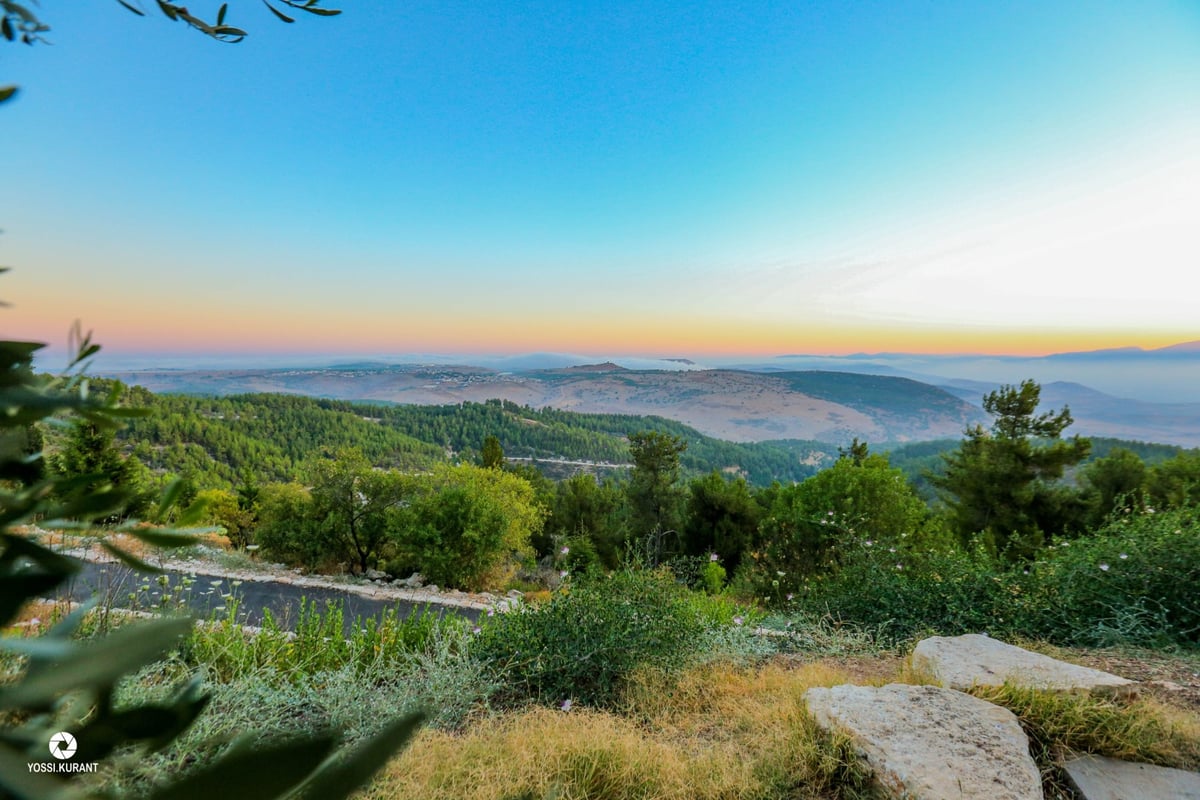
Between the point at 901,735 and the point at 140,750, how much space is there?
2923 mm

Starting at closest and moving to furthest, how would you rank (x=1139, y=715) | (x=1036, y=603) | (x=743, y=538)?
(x=1139, y=715)
(x=1036, y=603)
(x=743, y=538)

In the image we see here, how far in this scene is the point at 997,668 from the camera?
117 inches

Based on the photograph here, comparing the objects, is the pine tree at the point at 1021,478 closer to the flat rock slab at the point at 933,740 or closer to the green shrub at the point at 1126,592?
the green shrub at the point at 1126,592

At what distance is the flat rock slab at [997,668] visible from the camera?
8.82ft

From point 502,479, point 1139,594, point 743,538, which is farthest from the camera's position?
point 743,538

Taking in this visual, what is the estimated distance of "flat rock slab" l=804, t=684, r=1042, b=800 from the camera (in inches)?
79.5

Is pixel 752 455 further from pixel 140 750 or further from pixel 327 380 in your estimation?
pixel 140 750

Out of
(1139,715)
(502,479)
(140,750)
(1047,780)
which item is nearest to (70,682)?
(140,750)

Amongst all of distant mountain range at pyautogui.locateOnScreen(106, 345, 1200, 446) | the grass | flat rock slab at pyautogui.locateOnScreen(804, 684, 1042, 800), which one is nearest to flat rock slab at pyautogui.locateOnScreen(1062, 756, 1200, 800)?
the grass

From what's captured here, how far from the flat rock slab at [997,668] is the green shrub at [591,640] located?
1.54m

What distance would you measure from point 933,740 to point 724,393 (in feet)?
301

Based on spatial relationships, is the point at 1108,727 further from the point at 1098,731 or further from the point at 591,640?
the point at 591,640

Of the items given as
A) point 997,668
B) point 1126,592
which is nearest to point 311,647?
point 997,668

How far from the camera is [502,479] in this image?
49.4 ft
